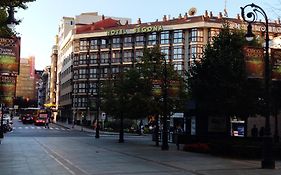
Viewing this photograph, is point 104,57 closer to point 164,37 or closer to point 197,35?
point 164,37

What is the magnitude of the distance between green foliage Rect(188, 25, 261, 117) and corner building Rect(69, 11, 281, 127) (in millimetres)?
58281

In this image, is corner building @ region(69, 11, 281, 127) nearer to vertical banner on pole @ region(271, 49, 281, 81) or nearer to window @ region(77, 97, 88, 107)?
window @ region(77, 97, 88, 107)

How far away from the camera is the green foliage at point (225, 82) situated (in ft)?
89.4

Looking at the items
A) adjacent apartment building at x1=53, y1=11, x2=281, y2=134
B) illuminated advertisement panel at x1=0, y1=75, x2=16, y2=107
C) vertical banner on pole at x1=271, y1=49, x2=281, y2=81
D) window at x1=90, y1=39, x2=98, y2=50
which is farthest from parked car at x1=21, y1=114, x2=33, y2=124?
vertical banner on pole at x1=271, y1=49, x2=281, y2=81

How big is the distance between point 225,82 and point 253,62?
817 centimetres

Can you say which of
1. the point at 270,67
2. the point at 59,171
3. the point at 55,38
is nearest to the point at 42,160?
the point at 59,171

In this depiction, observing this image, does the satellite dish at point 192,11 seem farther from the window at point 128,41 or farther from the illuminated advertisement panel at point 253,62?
the illuminated advertisement panel at point 253,62

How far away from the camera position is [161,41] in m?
98.9

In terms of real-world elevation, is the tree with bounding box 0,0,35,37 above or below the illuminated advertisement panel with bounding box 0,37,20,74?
above

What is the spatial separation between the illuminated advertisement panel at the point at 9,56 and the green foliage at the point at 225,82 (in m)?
12.4

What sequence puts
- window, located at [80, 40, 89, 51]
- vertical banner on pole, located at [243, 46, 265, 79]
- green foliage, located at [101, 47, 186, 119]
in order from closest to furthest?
vertical banner on pole, located at [243, 46, 265, 79], green foliage, located at [101, 47, 186, 119], window, located at [80, 40, 89, 51]

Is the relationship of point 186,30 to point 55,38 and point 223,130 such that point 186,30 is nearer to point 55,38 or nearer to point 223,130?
point 223,130

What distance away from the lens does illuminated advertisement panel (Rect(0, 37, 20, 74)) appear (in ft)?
60.3

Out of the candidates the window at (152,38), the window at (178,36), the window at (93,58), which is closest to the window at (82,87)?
the window at (93,58)
